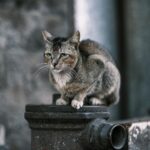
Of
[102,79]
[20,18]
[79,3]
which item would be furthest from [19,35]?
[102,79]

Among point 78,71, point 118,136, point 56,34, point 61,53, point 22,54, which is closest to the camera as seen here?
point 118,136

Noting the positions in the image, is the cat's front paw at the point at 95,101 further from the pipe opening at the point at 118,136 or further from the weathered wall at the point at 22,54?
the weathered wall at the point at 22,54

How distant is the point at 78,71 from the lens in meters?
5.66

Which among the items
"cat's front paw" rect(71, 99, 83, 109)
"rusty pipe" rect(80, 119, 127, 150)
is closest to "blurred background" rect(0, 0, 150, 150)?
"cat's front paw" rect(71, 99, 83, 109)

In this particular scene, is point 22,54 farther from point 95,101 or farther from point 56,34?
point 95,101

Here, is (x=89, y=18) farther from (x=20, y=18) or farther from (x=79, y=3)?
(x=20, y=18)

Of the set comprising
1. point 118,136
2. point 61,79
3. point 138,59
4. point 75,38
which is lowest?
point 118,136

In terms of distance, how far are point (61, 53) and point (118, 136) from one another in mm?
961

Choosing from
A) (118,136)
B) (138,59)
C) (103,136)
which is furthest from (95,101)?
(138,59)

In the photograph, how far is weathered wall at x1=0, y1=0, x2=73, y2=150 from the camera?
862 centimetres

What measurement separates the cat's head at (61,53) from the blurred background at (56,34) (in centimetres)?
290

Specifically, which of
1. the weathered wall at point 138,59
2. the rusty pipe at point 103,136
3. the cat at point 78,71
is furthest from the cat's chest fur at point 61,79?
the weathered wall at point 138,59

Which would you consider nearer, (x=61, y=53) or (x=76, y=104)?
(x=76, y=104)

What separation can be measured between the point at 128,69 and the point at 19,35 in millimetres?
1595
